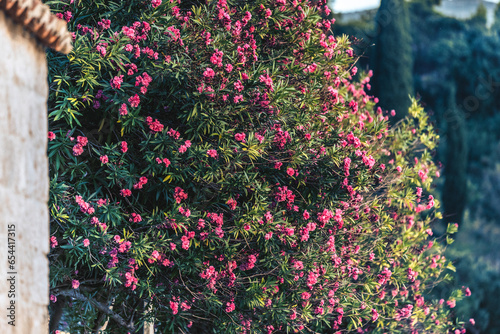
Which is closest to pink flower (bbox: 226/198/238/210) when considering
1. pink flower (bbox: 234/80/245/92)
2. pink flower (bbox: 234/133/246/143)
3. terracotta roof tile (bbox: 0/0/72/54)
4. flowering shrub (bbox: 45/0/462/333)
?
flowering shrub (bbox: 45/0/462/333)

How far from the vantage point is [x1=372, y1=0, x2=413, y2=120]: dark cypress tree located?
24094mm

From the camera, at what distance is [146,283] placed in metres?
6.87

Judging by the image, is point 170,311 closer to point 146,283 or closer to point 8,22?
point 146,283

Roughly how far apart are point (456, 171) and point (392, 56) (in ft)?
18.9

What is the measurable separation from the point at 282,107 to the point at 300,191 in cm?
125

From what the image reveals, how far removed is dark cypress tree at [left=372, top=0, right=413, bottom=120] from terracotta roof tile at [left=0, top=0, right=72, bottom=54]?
21.2 metres

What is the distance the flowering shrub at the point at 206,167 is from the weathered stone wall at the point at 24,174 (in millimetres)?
2649

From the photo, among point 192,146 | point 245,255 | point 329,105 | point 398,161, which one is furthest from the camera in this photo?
point 398,161

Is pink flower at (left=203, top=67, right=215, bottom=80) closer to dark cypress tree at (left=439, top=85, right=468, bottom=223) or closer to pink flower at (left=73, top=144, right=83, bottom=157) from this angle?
pink flower at (left=73, top=144, right=83, bottom=157)

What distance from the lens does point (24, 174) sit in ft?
11.6

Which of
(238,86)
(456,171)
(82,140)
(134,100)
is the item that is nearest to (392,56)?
(456,171)

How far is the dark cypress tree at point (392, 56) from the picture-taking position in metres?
24.1

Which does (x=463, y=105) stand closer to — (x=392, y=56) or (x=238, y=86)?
(x=392, y=56)

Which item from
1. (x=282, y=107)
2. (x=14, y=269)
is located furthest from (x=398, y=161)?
(x=14, y=269)
